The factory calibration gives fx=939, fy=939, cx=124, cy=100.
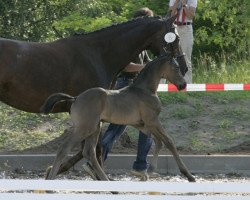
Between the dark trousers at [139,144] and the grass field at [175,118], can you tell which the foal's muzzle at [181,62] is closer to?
the dark trousers at [139,144]

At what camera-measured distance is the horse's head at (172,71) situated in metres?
10.5

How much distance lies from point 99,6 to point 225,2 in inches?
108

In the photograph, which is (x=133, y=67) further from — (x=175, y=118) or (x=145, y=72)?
(x=175, y=118)

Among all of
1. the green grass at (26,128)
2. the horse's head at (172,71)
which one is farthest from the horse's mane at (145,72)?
the green grass at (26,128)

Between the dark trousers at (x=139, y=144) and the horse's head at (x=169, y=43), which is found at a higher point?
the horse's head at (x=169, y=43)

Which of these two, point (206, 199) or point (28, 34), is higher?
point (206, 199)

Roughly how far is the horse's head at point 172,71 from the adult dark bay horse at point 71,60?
24 cm

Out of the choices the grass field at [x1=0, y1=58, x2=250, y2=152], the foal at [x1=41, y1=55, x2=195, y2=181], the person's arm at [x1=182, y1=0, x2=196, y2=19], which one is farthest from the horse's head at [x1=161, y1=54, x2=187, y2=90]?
the person's arm at [x1=182, y1=0, x2=196, y2=19]

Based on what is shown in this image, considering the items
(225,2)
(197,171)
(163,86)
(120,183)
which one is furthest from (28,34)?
(120,183)

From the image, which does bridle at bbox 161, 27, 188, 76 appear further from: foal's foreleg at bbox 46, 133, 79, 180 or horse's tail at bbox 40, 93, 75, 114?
foal's foreleg at bbox 46, 133, 79, 180

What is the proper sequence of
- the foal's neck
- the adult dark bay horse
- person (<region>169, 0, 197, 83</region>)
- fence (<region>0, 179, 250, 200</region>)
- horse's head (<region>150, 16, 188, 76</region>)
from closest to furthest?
1. fence (<region>0, 179, 250, 200</region>)
2. the foal's neck
3. the adult dark bay horse
4. horse's head (<region>150, 16, 188, 76</region>)
5. person (<region>169, 0, 197, 83</region>)

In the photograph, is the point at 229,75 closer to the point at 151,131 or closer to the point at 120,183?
the point at 151,131

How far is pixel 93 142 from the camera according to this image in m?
10.1

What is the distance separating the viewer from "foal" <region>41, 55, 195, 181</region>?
9922mm
